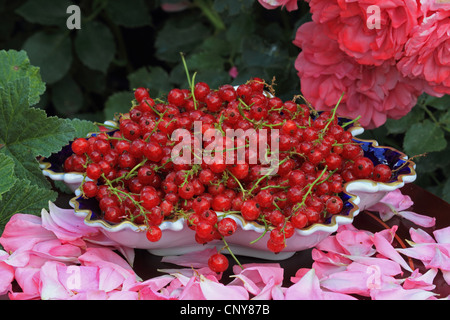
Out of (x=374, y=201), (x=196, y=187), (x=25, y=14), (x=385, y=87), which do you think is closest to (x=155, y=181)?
(x=196, y=187)

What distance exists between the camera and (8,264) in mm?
564

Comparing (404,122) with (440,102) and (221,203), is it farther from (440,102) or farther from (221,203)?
(221,203)

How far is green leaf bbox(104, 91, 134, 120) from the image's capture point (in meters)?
1.19

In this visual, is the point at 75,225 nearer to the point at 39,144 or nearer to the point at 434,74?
the point at 39,144

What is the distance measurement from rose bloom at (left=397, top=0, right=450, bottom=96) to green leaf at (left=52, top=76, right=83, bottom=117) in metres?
0.85

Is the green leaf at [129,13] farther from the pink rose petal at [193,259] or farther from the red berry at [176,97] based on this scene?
the pink rose petal at [193,259]

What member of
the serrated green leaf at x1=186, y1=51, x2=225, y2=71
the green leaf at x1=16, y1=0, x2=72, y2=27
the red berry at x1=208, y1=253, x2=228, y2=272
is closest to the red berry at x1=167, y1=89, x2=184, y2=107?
the red berry at x1=208, y1=253, x2=228, y2=272

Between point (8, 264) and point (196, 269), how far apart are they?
8.0 inches

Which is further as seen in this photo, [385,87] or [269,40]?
[269,40]

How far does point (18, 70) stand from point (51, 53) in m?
0.51

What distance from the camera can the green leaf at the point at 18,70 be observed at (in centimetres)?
74

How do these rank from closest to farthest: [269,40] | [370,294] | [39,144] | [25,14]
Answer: [370,294] < [39,144] < [269,40] < [25,14]

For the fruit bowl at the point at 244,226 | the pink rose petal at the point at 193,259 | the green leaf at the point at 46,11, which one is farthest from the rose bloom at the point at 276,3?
the green leaf at the point at 46,11

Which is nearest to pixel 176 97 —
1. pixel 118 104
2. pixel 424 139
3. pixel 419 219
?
pixel 419 219
